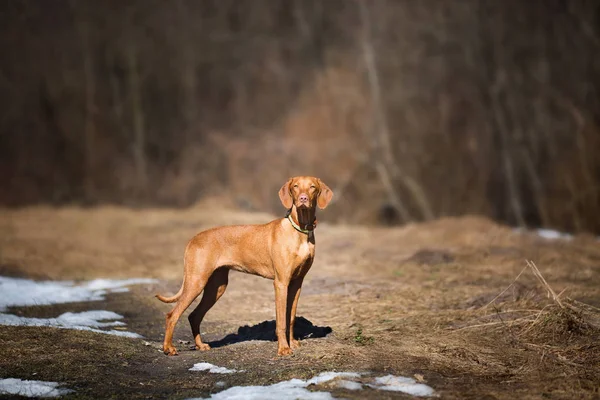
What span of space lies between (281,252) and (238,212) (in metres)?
9.68

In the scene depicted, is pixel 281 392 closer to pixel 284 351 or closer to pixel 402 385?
pixel 402 385

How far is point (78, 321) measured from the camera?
704 centimetres

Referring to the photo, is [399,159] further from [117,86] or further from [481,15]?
[117,86]

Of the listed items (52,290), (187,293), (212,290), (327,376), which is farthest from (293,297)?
(52,290)

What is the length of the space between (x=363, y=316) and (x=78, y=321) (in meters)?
3.01

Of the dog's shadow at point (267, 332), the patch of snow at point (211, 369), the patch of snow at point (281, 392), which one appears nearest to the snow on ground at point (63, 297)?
the dog's shadow at point (267, 332)

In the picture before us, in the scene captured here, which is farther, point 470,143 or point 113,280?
point 470,143

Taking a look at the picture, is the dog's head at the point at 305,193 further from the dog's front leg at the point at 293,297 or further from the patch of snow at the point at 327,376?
the patch of snow at the point at 327,376

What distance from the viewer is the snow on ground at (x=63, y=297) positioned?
22.3ft

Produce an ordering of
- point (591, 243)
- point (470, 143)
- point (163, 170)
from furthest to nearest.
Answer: point (163, 170), point (470, 143), point (591, 243)

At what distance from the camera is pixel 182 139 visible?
16609 millimetres

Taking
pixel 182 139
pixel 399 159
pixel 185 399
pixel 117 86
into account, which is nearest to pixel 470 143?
pixel 399 159

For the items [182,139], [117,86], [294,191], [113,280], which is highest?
[117,86]

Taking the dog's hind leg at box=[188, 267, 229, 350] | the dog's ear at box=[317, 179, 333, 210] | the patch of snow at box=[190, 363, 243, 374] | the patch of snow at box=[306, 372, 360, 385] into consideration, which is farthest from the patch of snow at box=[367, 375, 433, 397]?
the dog's hind leg at box=[188, 267, 229, 350]
